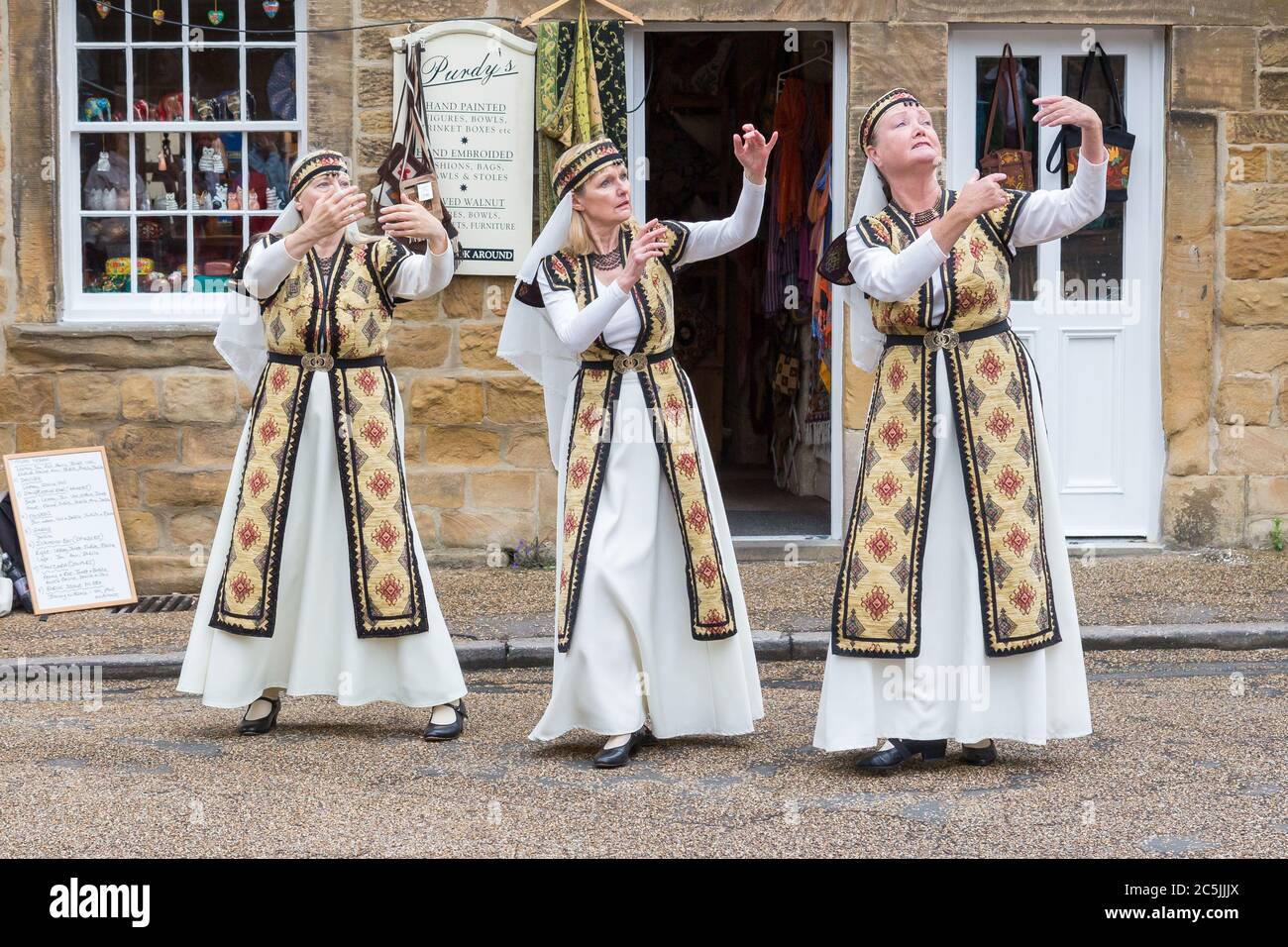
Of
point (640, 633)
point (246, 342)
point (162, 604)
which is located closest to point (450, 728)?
point (640, 633)

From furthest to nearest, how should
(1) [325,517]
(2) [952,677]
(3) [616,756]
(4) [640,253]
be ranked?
1. (1) [325,517]
2. (3) [616,756]
3. (2) [952,677]
4. (4) [640,253]

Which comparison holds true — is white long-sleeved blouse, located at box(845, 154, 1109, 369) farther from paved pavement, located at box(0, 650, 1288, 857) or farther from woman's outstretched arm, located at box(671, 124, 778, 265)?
paved pavement, located at box(0, 650, 1288, 857)

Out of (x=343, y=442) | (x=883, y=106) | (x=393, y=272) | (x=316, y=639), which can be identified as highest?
(x=883, y=106)

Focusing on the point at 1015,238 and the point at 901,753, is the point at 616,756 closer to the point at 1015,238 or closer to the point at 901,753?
the point at 901,753

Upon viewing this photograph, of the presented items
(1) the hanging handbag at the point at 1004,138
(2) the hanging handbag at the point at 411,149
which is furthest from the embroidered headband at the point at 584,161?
(1) the hanging handbag at the point at 1004,138

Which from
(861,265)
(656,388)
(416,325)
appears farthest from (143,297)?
(861,265)

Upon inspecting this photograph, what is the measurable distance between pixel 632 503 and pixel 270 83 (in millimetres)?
4666

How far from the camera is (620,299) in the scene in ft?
17.7

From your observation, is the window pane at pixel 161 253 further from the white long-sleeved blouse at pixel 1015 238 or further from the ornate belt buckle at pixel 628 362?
the white long-sleeved blouse at pixel 1015 238

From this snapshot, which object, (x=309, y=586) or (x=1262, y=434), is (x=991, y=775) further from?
(x=1262, y=434)

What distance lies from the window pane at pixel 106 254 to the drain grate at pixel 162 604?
163 centimetres

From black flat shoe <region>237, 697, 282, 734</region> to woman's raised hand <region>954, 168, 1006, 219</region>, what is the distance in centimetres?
290

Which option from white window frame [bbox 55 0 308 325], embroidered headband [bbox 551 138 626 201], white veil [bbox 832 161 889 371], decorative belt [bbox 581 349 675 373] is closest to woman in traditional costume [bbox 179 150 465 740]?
embroidered headband [bbox 551 138 626 201]

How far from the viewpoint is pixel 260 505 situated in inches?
241
